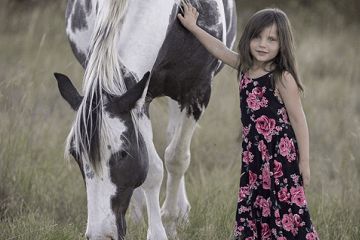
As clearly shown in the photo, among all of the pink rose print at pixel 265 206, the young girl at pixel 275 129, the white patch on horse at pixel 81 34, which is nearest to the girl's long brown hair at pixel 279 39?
the young girl at pixel 275 129

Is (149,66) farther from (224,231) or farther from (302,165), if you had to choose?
(224,231)

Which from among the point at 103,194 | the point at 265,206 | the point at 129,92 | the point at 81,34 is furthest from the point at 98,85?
the point at 81,34

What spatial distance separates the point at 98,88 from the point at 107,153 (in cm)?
26

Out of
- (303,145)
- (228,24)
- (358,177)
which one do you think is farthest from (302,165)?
(358,177)

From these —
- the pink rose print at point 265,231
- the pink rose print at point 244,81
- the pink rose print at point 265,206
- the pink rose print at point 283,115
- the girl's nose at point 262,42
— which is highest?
the girl's nose at point 262,42

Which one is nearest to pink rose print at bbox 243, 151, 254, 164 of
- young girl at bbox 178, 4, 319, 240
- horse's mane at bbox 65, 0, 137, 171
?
young girl at bbox 178, 4, 319, 240

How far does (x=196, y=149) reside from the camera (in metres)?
5.66

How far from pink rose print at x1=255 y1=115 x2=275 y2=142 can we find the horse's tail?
23.0 inches

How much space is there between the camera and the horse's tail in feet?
9.37

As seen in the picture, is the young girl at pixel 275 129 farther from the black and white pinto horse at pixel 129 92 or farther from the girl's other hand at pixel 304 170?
the black and white pinto horse at pixel 129 92

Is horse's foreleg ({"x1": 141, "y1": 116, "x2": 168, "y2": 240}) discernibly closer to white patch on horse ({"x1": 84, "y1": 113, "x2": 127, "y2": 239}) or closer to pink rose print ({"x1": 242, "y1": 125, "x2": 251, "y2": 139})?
pink rose print ({"x1": 242, "y1": 125, "x2": 251, "y2": 139})

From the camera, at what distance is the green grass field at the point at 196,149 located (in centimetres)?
397

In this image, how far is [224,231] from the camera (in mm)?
3850

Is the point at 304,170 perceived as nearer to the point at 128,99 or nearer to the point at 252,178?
the point at 252,178
